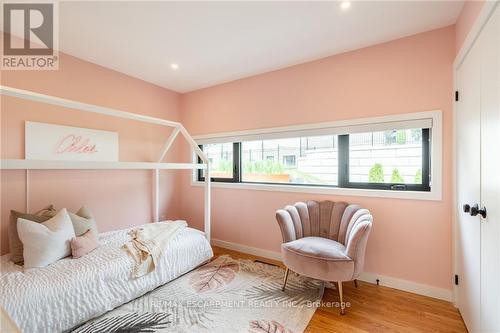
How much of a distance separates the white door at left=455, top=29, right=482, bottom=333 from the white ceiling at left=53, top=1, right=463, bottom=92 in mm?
699

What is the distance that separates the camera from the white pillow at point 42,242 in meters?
1.88

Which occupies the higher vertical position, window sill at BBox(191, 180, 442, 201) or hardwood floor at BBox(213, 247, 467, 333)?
window sill at BBox(191, 180, 442, 201)

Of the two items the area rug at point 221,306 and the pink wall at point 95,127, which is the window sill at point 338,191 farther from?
the pink wall at point 95,127

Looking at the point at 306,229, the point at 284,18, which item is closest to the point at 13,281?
the point at 306,229

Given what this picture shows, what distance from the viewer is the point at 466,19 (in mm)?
1831

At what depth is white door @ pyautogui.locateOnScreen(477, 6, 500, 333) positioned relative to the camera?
4.19ft

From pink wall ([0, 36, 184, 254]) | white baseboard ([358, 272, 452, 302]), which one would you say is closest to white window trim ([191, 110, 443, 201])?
white baseboard ([358, 272, 452, 302])

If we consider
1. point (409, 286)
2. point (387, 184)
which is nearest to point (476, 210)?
point (387, 184)

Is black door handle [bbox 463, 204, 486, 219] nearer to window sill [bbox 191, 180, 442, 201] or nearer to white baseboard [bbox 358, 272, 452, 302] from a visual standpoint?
window sill [bbox 191, 180, 442, 201]

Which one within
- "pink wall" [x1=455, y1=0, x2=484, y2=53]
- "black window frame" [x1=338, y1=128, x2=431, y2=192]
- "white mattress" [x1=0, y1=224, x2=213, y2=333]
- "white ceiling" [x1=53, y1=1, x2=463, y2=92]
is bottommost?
"white mattress" [x1=0, y1=224, x2=213, y2=333]

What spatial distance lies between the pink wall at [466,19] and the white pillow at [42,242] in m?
3.59

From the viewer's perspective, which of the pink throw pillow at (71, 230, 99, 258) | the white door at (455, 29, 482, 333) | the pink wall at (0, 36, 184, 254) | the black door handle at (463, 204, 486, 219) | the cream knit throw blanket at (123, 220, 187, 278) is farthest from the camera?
the pink wall at (0, 36, 184, 254)

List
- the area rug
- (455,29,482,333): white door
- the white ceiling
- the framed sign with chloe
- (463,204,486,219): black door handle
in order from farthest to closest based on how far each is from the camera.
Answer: the framed sign with chloe < the white ceiling < the area rug < (455,29,482,333): white door < (463,204,486,219): black door handle

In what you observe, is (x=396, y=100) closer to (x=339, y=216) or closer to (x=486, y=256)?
(x=339, y=216)
